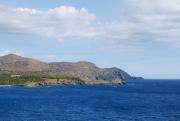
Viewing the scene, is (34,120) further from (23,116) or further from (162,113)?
(162,113)

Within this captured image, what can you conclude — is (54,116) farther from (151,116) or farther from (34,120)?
(151,116)

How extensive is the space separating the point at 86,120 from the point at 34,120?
15.8 m

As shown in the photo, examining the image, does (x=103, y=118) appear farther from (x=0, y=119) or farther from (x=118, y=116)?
(x=0, y=119)

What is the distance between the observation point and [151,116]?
451 feet

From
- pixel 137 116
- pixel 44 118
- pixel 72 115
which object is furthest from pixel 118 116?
pixel 44 118

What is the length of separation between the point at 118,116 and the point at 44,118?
25.7 meters

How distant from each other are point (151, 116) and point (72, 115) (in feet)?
87.8

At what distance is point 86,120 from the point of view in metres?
125

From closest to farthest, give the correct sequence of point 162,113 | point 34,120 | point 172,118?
point 34,120 < point 172,118 < point 162,113

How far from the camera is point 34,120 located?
122438mm

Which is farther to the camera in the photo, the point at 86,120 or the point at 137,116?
the point at 137,116

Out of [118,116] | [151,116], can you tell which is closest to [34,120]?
[118,116]

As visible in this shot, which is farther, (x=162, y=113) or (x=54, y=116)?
(x=162, y=113)

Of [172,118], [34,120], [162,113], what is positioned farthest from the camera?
[162,113]
